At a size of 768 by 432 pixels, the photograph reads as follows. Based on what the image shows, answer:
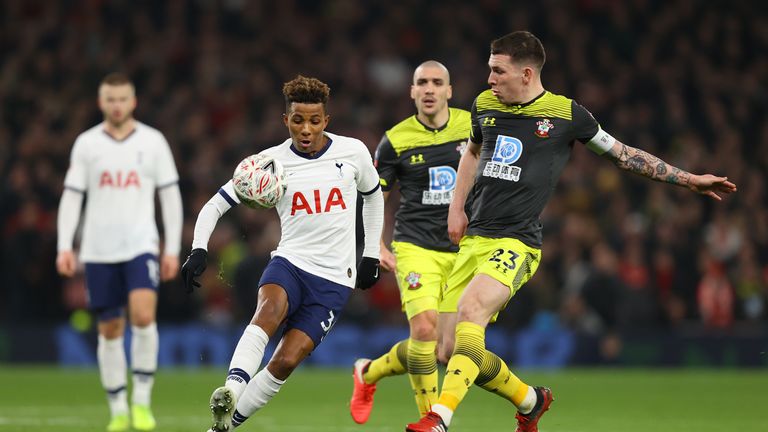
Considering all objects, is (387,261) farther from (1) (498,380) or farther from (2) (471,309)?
(2) (471,309)

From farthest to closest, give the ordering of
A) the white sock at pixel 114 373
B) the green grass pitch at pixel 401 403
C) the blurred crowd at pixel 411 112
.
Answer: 1. the blurred crowd at pixel 411 112
2. the green grass pitch at pixel 401 403
3. the white sock at pixel 114 373

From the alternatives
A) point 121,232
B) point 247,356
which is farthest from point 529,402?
point 121,232

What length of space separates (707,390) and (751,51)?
897 centimetres

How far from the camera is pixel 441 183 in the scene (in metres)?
9.47

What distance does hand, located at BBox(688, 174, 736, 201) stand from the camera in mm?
7617

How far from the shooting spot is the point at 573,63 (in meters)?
20.8

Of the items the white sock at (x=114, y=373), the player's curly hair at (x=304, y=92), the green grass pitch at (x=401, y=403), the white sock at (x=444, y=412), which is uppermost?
the player's curly hair at (x=304, y=92)

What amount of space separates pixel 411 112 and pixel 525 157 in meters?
12.2

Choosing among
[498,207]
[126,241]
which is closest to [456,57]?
[126,241]

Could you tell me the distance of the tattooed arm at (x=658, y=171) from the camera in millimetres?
7691

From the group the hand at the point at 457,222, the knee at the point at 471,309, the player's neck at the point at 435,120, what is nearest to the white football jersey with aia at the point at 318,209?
the hand at the point at 457,222

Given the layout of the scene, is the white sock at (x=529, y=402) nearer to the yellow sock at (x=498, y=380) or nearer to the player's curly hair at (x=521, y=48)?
the yellow sock at (x=498, y=380)

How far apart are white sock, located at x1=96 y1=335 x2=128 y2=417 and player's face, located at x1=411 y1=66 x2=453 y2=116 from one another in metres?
3.05

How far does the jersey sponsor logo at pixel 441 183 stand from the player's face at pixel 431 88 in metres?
0.44
